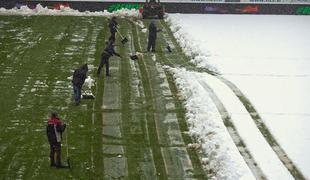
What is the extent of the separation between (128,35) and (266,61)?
9037mm

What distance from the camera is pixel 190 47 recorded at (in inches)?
1060

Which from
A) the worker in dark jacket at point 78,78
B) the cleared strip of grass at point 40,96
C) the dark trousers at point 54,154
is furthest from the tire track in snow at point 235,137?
the dark trousers at point 54,154

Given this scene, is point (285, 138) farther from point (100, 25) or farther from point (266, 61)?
point (100, 25)

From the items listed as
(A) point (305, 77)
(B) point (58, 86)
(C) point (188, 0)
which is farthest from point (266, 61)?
(C) point (188, 0)

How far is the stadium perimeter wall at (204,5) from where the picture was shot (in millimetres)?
36594

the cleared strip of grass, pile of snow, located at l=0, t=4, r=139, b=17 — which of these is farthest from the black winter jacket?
pile of snow, located at l=0, t=4, r=139, b=17

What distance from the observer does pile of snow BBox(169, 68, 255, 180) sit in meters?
13.4

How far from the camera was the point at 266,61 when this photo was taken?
25.5m

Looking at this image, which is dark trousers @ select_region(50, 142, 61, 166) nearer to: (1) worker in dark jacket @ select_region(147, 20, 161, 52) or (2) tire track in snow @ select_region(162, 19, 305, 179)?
(2) tire track in snow @ select_region(162, 19, 305, 179)

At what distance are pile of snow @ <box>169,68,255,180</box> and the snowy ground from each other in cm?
77

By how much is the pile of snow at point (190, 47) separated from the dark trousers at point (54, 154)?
11.7m

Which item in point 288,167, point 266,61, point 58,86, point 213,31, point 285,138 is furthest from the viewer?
point 213,31

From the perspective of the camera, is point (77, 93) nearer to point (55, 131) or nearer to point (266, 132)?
point (55, 131)

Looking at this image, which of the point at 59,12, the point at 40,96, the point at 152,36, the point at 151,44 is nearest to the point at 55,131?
the point at 40,96
